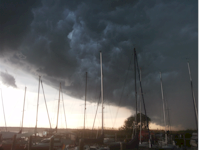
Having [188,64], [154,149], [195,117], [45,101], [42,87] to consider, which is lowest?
[154,149]

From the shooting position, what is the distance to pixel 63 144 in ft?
89.4

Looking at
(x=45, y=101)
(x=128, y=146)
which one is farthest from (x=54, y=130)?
(x=128, y=146)

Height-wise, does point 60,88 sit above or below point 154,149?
above

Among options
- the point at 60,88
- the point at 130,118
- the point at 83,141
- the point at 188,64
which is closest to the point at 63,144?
the point at 83,141

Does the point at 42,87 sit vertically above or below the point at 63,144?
above

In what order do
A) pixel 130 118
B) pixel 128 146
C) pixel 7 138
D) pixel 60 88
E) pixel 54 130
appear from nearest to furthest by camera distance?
pixel 128 146
pixel 7 138
pixel 54 130
pixel 60 88
pixel 130 118

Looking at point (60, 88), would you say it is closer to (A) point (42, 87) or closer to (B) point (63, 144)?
(A) point (42, 87)

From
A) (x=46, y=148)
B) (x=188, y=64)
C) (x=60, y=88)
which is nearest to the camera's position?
(x=46, y=148)

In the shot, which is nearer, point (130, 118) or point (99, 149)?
point (99, 149)

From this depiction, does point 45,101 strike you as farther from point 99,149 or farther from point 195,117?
point 195,117

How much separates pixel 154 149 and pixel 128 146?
968 cm

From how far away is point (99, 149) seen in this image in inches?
767

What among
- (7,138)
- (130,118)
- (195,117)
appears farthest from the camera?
(130,118)

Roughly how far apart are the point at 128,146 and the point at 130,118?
197 ft
